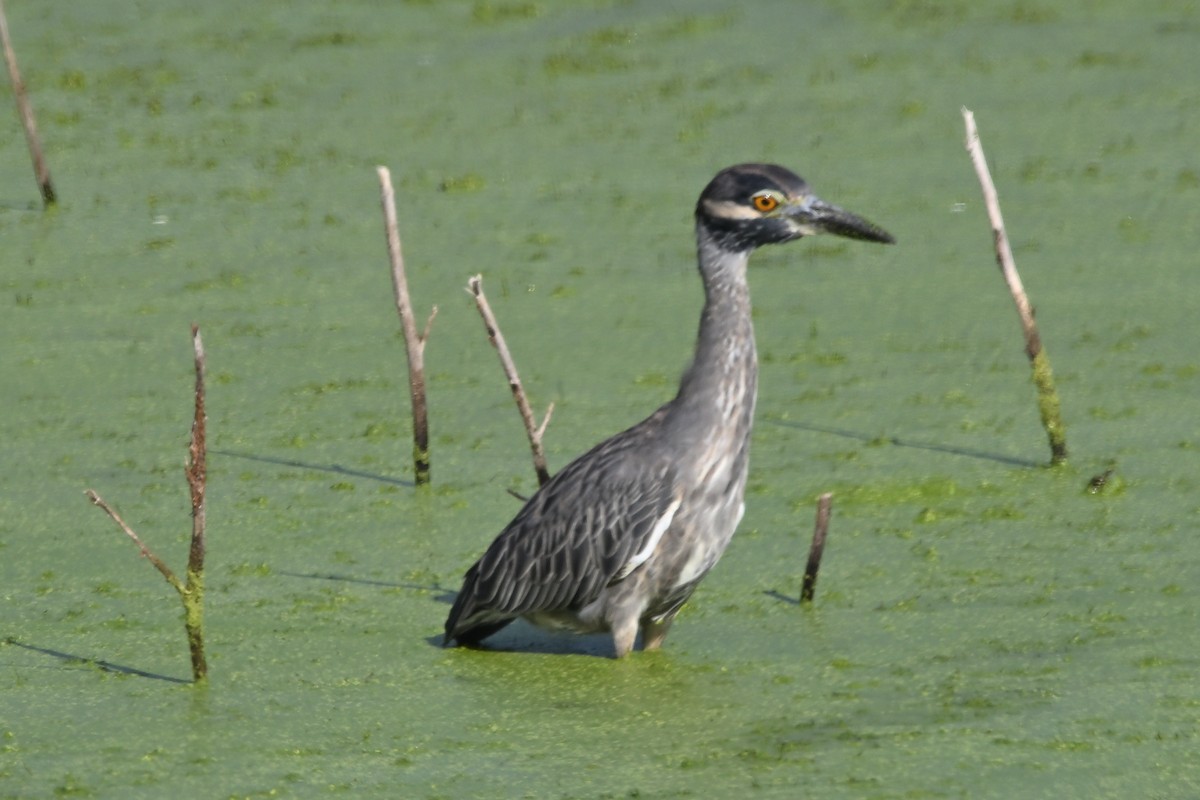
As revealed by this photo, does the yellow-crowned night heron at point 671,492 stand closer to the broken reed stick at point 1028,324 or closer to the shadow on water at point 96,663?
the shadow on water at point 96,663

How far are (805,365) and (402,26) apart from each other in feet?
14.2

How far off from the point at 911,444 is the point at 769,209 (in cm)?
144

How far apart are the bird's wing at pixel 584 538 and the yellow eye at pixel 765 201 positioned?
584mm

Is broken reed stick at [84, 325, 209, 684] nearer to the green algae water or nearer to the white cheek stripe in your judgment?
the green algae water

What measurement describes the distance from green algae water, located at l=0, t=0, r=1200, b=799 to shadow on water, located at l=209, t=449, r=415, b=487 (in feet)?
0.05

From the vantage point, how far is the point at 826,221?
442 centimetres

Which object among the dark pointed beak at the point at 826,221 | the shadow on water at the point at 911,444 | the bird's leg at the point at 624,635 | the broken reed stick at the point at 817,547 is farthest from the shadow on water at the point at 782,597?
the shadow on water at the point at 911,444

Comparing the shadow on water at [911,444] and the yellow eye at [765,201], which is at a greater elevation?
the yellow eye at [765,201]

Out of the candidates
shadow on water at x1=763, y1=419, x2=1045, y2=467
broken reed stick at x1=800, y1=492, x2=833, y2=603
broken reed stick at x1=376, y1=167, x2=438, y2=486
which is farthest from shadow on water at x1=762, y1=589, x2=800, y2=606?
broken reed stick at x1=376, y1=167, x2=438, y2=486

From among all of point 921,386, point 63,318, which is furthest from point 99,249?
point 921,386

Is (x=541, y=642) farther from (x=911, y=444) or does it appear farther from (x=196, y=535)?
(x=911, y=444)

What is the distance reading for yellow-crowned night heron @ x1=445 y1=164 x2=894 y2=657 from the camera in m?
4.33

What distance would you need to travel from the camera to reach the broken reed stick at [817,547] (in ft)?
14.7

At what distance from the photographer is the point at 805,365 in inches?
247
